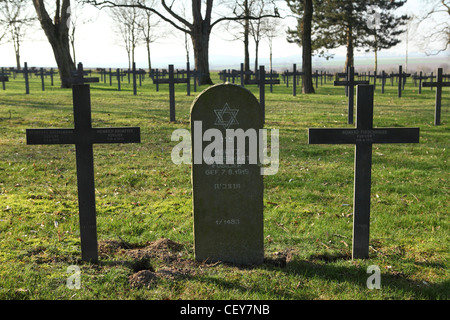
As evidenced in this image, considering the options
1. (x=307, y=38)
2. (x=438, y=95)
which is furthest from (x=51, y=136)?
(x=307, y=38)

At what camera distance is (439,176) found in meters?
Result: 8.06

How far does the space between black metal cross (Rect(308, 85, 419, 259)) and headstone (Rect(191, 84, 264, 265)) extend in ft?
2.62

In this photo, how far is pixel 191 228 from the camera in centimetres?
573

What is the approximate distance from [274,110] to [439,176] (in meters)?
10.9

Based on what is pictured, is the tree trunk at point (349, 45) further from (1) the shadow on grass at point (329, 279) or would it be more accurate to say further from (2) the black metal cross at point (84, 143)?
(2) the black metal cross at point (84, 143)

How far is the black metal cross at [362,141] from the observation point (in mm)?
4648

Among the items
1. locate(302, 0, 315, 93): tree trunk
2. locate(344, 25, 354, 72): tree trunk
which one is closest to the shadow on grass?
locate(302, 0, 315, 93): tree trunk

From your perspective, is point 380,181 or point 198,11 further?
point 198,11

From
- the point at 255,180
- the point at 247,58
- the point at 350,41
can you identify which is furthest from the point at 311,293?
the point at 350,41

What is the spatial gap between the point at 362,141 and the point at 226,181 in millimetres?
1518

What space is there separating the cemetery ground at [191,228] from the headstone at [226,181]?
24 centimetres

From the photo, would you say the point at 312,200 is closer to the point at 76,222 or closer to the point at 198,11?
the point at 76,222
